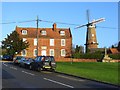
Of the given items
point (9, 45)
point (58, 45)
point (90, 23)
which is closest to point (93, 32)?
point (90, 23)

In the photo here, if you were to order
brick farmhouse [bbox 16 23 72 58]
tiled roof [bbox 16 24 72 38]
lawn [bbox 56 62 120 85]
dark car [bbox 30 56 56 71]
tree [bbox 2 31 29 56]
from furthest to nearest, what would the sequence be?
tiled roof [bbox 16 24 72 38], brick farmhouse [bbox 16 23 72 58], tree [bbox 2 31 29 56], dark car [bbox 30 56 56 71], lawn [bbox 56 62 120 85]

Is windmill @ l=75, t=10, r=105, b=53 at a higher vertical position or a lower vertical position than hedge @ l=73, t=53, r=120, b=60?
higher

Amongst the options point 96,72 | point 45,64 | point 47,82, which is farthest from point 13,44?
point 47,82

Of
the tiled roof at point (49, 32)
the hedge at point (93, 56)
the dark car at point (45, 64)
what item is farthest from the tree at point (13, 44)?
the dark car at point (45, 64)

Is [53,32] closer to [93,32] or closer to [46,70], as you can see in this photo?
[93,32]

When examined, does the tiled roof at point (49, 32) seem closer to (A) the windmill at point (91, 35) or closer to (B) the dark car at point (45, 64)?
(A) the windmill at point (91, 35)

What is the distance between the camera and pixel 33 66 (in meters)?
40.9

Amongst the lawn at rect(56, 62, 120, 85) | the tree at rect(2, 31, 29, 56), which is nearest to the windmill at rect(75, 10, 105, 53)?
the tree at rect(2, 31, 29, 56)

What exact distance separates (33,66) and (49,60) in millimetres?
3112

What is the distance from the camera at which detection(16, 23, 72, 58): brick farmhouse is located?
95.6m

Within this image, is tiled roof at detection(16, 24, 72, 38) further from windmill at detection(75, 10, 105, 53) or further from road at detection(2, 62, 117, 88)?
road at detection(2, 62, 117, 88)

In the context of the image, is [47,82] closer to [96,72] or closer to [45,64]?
[96,72]

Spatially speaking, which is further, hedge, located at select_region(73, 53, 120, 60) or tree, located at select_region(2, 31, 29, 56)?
tree, located at select_region(2, 31, 29, 56)

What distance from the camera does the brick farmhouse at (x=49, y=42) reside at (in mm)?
95562
